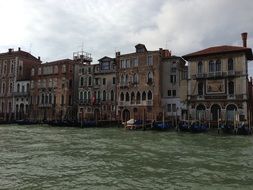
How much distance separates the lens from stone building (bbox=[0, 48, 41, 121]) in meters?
45.5

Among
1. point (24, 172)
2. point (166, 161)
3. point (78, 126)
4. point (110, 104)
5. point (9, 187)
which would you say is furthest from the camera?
point (110, 104)

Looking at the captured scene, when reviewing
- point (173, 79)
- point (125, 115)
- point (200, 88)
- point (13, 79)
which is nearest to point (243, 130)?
point (200, 88)

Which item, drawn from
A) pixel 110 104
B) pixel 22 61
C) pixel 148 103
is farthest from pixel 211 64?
pixel 22 61

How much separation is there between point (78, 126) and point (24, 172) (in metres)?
23.2

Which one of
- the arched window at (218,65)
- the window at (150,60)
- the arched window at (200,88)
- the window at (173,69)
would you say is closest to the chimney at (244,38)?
the arched window at (218,65)

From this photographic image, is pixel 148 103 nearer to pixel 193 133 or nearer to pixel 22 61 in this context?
pixel 193 133

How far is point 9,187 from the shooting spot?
7270mm

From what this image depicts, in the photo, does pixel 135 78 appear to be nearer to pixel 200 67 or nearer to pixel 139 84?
pixel 139 84

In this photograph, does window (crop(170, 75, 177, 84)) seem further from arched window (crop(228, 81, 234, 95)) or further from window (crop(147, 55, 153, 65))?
arched window (crop(228, 81, 234, 95))

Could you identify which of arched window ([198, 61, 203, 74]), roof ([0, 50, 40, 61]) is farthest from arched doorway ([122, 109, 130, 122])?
roof ([0, 50, 40, 61])

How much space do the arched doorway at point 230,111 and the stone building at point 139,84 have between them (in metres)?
7.50

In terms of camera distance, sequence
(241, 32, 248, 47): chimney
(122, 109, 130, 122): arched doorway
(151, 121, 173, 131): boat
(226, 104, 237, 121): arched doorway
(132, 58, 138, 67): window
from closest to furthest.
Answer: (151, 121, 173, 131): boat
(226, 104, 237, 121): arched doorway
(241, 32, 248, 47): chimney
(132, 58, 138, 67): window
(122, 109, 130, 122): arched doorway

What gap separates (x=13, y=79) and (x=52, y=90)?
7.75 m

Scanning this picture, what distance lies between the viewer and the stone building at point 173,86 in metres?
32.6
